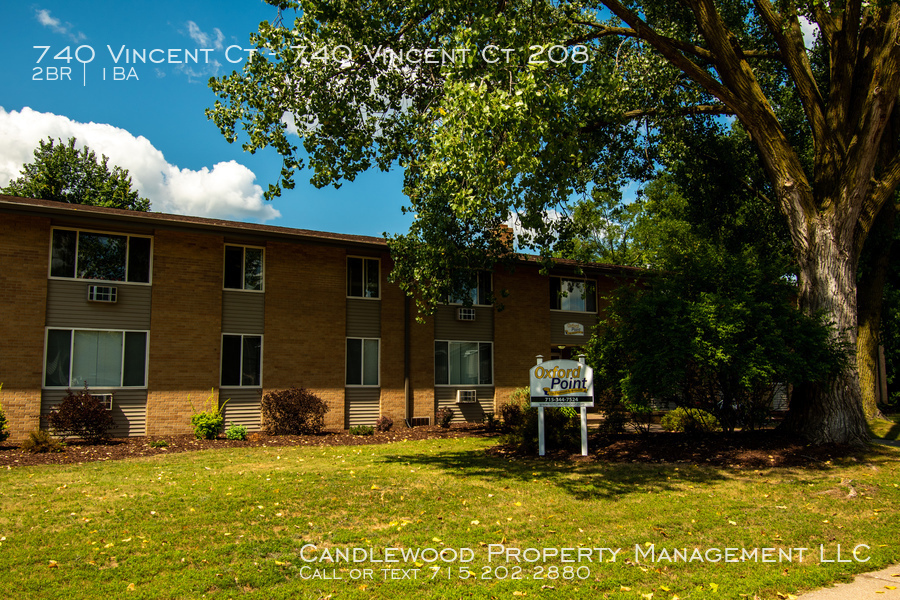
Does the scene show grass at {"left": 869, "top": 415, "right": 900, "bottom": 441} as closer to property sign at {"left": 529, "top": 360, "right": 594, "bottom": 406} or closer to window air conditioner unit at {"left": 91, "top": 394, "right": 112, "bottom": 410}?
property sign at {"left": 529, "top": 360, "right": 594, "bottom": 406}

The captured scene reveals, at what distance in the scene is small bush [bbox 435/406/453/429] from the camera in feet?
61.3

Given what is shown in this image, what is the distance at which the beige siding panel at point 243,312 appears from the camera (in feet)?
55.0

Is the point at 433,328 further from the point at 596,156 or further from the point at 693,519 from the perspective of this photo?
the point at 693,519

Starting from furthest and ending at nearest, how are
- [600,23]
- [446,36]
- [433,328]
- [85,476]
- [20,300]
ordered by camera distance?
[433,328], [20,300], [600,23], [446,36], [85,476]

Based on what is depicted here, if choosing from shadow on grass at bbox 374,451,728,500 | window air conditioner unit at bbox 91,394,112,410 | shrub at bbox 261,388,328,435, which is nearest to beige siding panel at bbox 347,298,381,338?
shrub at bbox 261,388,328,435

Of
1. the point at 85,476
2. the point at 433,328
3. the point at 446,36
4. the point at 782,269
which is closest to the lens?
the point at 85,476

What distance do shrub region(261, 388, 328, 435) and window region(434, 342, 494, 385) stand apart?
167 inches

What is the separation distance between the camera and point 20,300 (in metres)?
14.5

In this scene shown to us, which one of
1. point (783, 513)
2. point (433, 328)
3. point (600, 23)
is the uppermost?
point (600, 23)

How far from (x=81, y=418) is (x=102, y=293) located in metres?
3.04

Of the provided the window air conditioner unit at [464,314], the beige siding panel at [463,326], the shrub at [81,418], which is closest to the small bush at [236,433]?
the shrub at [81,418]

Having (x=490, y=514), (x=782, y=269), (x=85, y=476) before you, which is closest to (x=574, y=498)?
(x=490, y=514)

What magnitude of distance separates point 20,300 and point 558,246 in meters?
12.6

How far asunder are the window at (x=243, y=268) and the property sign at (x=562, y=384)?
28.6ft
